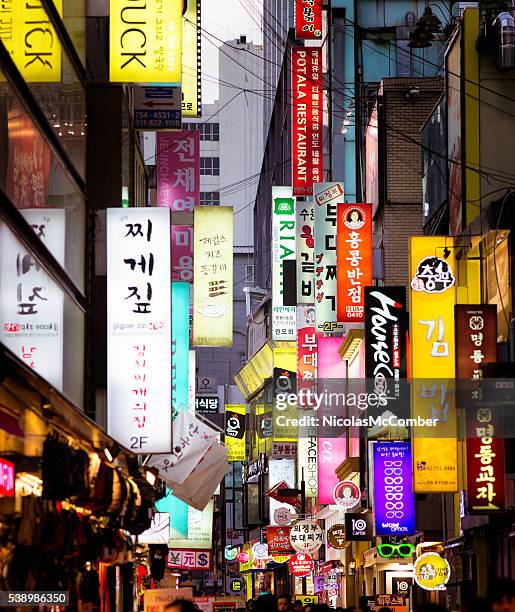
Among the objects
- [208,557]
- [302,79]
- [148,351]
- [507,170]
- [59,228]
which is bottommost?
[208,557]

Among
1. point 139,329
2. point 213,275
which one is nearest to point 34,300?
point 139,329

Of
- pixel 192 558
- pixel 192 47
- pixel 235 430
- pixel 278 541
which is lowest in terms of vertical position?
pixel 278 541

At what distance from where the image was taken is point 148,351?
17.9 metres

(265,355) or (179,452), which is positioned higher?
(265,355)

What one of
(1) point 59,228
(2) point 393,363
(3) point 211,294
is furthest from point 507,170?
(1) point 59,228

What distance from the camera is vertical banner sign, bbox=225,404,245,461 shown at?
233ft

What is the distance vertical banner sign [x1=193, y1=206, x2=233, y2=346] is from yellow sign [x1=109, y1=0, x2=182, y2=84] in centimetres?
744

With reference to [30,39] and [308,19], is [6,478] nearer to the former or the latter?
[30,39]

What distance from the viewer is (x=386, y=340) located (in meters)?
26.9

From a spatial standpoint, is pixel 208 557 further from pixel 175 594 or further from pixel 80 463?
pixel 80 463

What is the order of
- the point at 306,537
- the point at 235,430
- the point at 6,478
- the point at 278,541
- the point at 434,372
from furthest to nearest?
1. the point at 235,430
2. the point at 278,541
3. the point at 306,537
4. the point at 434,372
5. the point at 6,478

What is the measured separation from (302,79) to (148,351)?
19079mm

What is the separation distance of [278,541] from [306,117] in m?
23.2

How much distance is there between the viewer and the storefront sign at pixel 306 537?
137 feet
